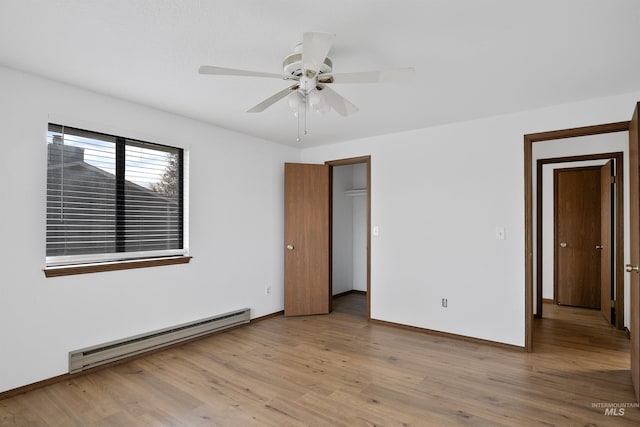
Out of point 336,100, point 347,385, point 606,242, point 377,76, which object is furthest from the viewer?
point 606,242

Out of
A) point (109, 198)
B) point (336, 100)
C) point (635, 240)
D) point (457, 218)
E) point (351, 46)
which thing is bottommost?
point (635, 240)

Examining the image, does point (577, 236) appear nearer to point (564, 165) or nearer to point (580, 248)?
point (580, 248)

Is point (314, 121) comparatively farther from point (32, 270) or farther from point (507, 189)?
point (32, 270)

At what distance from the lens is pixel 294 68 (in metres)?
2.16

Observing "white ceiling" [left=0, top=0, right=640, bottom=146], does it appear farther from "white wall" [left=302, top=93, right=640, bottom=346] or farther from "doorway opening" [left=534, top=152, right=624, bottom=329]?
"doorway opening" [left=534, top=152, right=624, bottom=329]

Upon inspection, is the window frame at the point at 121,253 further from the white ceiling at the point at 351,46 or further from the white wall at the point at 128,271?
the white ceiling at the point at 351,46

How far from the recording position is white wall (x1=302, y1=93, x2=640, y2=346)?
3.50 metres

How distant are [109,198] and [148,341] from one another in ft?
4.53

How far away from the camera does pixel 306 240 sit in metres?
4.82

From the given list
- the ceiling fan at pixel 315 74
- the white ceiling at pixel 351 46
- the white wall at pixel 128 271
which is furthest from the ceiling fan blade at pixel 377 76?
the white wall at pixel 128 271

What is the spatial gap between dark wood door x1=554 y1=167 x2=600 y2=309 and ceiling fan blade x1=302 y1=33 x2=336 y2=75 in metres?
4.98

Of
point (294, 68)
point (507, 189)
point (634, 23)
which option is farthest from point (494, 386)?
point (294, 68)

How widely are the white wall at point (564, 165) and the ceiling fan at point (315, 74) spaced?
3525 millimetres

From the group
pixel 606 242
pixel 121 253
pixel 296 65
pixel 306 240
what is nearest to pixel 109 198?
pixel 121 253
